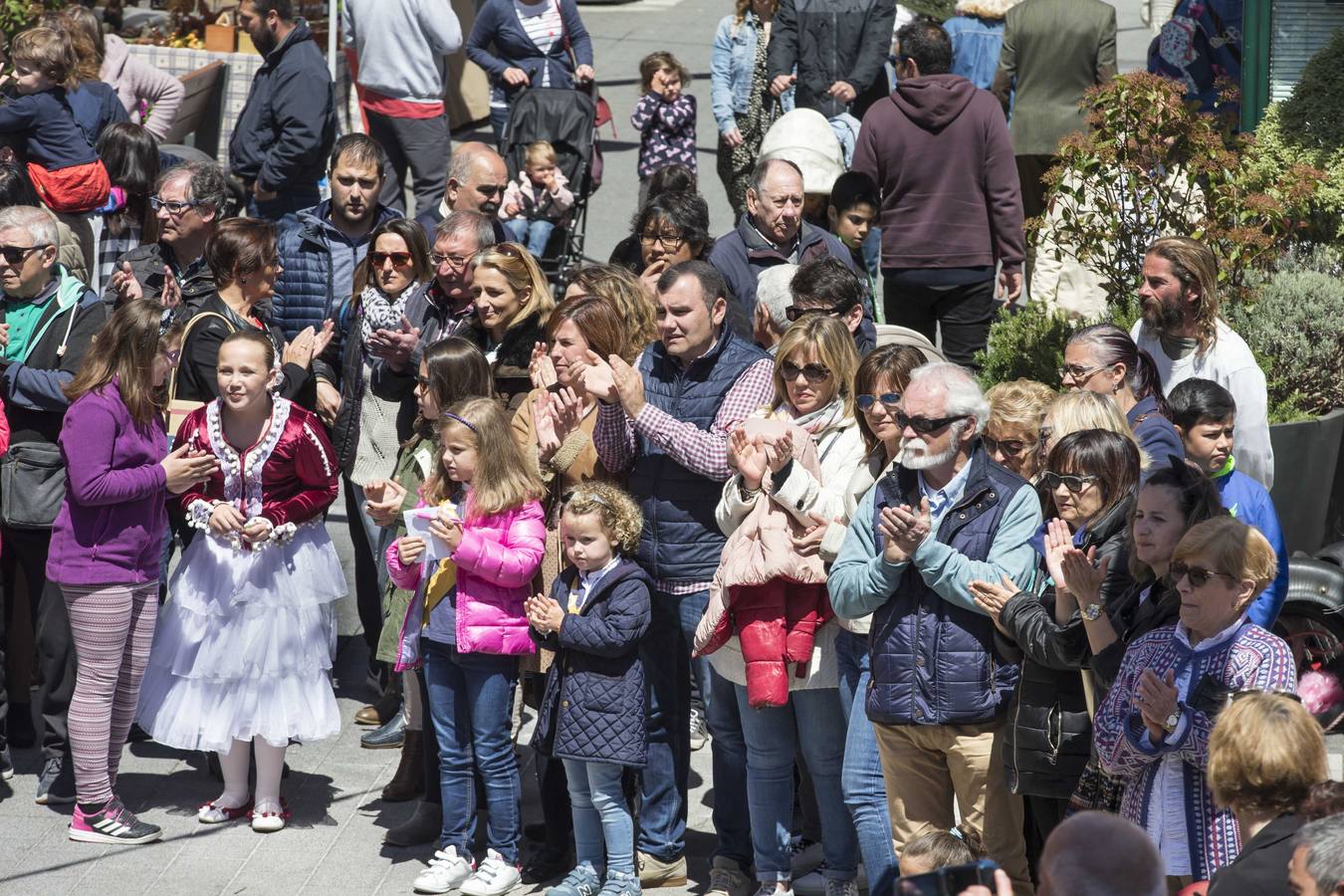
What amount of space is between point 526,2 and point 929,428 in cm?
768

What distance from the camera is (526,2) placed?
40.2 ft

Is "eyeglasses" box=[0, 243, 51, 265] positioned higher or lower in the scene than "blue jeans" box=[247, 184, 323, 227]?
higher

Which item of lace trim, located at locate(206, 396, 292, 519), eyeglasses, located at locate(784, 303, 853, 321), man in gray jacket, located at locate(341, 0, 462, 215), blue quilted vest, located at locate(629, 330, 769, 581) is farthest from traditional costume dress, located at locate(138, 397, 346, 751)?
man in gray jacket, located at locate(341, 0, 462, 215)

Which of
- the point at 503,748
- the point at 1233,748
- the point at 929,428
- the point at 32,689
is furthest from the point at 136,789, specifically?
the point at 1233,748

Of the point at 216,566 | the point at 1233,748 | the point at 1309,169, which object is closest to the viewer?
the point at 1233,748

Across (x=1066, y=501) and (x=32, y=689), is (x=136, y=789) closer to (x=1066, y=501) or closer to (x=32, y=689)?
(x=32, y=689)

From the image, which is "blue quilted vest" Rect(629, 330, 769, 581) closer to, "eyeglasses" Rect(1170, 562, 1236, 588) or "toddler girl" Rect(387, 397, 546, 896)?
"toddler girl" Rect(387, 397, 546, 896)

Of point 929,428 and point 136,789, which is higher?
point 929,428

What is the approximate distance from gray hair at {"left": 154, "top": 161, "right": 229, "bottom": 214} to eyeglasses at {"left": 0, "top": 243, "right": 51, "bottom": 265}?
100 centimetres

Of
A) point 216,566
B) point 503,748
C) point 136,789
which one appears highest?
point 216,566

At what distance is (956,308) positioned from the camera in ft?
29.9

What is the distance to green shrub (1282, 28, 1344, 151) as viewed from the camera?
365 inches

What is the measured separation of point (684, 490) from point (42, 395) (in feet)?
8.76

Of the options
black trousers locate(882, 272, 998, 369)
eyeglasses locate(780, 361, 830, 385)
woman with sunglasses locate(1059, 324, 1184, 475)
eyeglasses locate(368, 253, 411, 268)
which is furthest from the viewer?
black trousers locate(882, 272, 998, 369)
